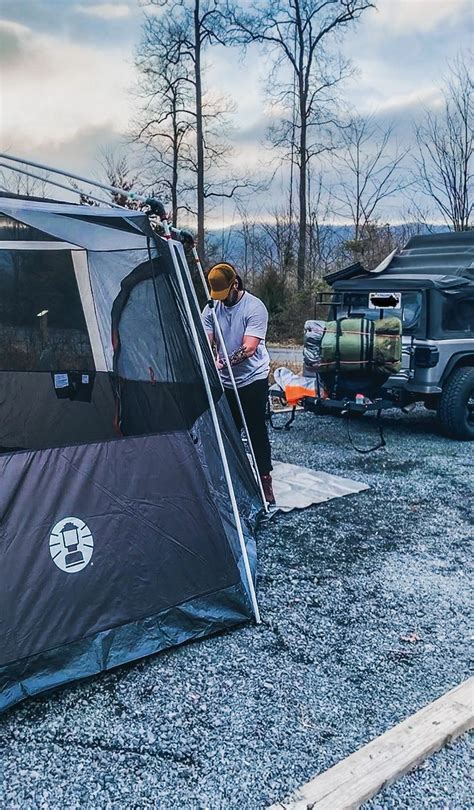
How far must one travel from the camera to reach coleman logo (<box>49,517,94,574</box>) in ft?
9.21

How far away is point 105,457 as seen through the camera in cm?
309

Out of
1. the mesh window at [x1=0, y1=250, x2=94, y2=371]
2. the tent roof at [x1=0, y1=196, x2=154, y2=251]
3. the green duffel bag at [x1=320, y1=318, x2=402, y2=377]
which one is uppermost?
the tent roof at [x1=0, y1=196, x2=154, y2=251]

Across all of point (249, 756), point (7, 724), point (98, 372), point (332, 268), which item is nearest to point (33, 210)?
point (98, 372)

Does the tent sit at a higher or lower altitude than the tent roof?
lower

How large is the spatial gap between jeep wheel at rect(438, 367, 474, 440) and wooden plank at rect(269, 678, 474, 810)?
4656mm

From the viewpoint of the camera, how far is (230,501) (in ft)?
11.4

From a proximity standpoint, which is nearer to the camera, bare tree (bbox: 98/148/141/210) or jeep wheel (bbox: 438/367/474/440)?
jeep wheel (bbox: 438/367/474/440)

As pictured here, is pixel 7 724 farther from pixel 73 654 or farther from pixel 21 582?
pixel 21 582

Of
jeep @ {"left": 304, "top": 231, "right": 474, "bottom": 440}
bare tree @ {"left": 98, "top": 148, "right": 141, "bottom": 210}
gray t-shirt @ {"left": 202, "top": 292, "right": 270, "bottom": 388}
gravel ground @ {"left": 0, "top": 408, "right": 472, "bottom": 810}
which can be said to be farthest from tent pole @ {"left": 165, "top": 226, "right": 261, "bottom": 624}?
bare tree @ {"left": 98, "top": 148, "right": 141, "bottom": 210}

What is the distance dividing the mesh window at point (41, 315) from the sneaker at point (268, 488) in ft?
5.46

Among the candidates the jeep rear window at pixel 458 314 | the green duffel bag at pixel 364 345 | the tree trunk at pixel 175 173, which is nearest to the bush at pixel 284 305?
the tree trunk at pixel 175 173

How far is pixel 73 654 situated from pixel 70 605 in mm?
196

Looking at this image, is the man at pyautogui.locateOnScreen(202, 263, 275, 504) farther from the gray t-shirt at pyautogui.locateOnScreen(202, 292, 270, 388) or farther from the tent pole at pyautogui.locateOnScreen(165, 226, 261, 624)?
the tent pole at pyautogui.locateOnScreen(165, 226, 261, 624)

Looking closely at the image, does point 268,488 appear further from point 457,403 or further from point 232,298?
point 457,403
